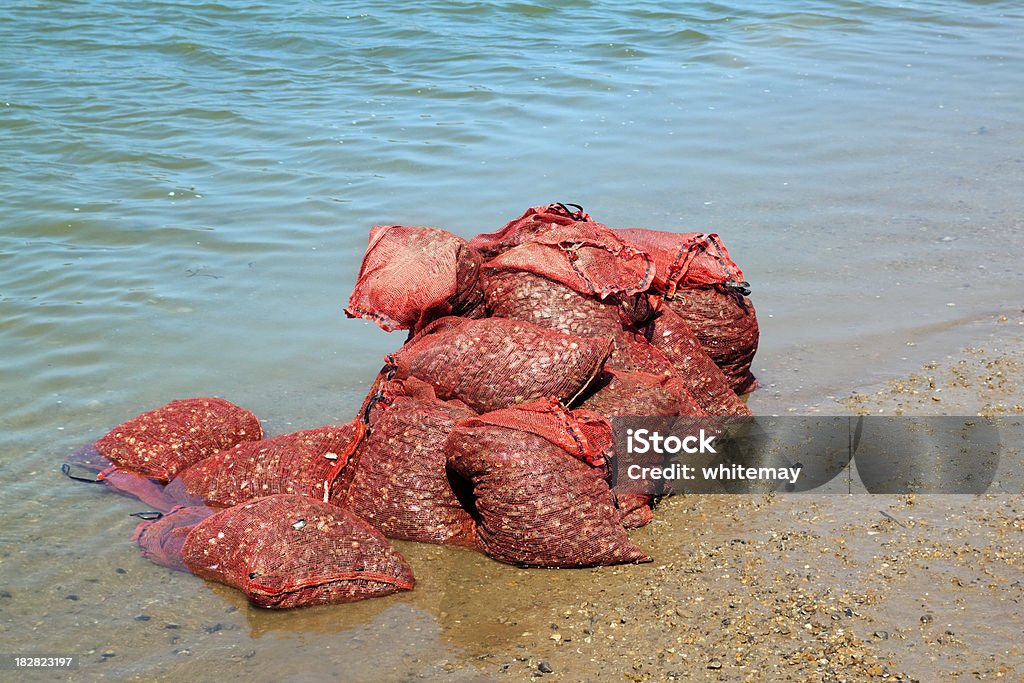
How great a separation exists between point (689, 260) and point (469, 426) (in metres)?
1.77

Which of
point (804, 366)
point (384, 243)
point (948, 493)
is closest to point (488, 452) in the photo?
point (384, 243)

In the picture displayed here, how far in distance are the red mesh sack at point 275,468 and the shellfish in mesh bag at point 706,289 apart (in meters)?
1.80

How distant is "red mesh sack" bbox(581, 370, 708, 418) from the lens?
4.57 metres

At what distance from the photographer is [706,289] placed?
18.0ft

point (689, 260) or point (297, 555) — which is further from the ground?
point (689, 260)

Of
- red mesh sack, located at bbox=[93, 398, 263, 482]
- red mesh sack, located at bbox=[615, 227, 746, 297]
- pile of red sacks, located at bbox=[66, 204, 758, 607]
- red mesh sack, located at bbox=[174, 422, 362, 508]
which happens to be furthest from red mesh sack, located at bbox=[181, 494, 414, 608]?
red mesh sack, located at bbox=[615, 227, 746, 297]

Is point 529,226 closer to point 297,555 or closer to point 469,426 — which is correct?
point 469,426

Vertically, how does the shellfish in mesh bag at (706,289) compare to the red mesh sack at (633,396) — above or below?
above

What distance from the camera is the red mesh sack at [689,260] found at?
5379 millimetres

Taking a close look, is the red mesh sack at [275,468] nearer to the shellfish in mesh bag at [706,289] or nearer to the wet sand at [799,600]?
the wet sand at [799,600]

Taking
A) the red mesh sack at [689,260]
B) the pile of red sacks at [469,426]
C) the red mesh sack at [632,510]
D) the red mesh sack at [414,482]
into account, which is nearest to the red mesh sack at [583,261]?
the pile of red sacks at [469,426]

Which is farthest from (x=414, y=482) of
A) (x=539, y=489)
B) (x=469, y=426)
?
(x=539, y=489)

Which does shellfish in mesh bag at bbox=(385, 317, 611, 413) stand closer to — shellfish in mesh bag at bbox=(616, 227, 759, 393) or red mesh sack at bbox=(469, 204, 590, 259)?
red mesh sack at bbox=(469, 204, 590, 259)

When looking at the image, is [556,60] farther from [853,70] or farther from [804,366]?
[804,366]
